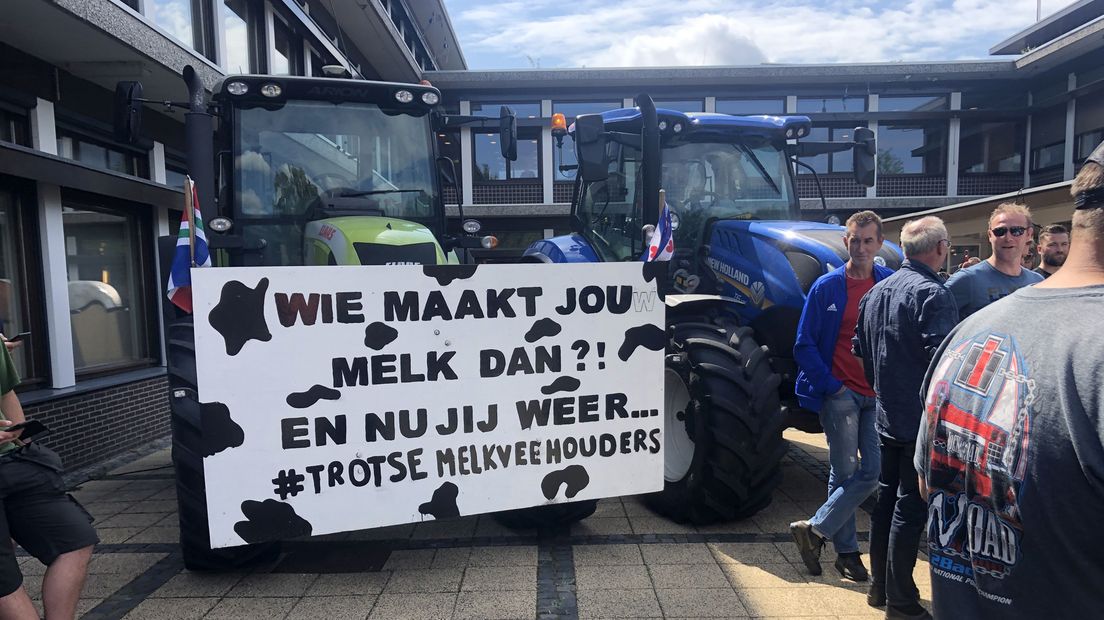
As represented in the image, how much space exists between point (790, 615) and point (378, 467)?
A: 6.80ft

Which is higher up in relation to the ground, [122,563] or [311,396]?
[311,396]

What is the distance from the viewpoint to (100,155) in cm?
644

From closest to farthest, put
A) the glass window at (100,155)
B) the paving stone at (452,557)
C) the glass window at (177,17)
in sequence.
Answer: the paving stone at (452,557), the glass window at (100,155), the glass window at (177,17)

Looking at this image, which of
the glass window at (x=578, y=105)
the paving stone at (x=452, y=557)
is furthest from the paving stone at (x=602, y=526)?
the glass window at (x=578, y=105)

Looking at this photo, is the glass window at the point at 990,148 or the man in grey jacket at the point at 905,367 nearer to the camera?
the man in grey jacket at the point at 905,367

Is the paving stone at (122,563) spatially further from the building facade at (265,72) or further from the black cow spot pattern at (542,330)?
the black cow spot pattern at (542,330)

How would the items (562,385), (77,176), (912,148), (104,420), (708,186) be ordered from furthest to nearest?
(912,148) < (104,420) < (77,176) < (708,186) < (562,385)

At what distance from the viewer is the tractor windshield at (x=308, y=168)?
416 cm

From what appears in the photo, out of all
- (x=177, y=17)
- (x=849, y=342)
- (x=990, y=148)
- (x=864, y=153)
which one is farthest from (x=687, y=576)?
(x=990, y=148)

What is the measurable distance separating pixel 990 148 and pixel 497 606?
68.4ft

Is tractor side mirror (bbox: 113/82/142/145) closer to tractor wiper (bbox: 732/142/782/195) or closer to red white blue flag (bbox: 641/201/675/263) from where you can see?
red white blue flag (bbox: 641/201/675/263)

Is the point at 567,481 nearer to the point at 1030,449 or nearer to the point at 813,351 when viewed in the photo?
the point at 813,351

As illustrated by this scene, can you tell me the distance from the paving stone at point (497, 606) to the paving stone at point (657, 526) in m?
1.06

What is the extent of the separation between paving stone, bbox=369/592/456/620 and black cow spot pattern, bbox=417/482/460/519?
0.46m
